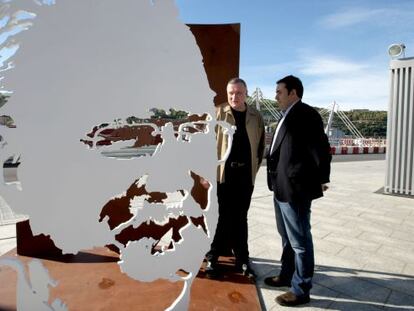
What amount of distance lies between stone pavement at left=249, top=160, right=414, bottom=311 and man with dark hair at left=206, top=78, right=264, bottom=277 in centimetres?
45

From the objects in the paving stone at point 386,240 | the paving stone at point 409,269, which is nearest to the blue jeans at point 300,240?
the paving stone at point 409,269

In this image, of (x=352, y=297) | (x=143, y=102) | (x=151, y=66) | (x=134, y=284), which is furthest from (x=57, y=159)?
(x=352, y=297)

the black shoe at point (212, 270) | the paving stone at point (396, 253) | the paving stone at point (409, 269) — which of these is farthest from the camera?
the paving stone at point (396, 253)

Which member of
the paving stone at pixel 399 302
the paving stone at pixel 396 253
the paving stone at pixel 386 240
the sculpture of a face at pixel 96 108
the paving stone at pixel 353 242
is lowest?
the paving stone at pixel 399 302

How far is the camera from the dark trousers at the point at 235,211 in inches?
119

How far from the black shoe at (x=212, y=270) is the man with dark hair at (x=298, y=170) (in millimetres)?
625

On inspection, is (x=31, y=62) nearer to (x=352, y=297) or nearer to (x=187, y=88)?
(x=187, y=88)

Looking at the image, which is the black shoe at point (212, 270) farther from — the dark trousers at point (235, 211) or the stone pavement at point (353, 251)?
the stone pavement at point (353, 251)

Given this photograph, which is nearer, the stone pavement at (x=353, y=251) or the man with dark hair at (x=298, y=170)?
the man with dark hair at (x=298, y=170)

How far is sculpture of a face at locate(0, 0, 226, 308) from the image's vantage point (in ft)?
5.85

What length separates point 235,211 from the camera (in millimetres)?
3129

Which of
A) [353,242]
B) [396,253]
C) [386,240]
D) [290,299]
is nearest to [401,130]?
[386,240]

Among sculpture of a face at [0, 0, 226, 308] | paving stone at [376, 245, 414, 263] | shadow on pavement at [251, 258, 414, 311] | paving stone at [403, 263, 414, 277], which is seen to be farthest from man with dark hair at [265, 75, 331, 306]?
paving stone at [376, 245, 414, 263]

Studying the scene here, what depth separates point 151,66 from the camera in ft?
6.41
